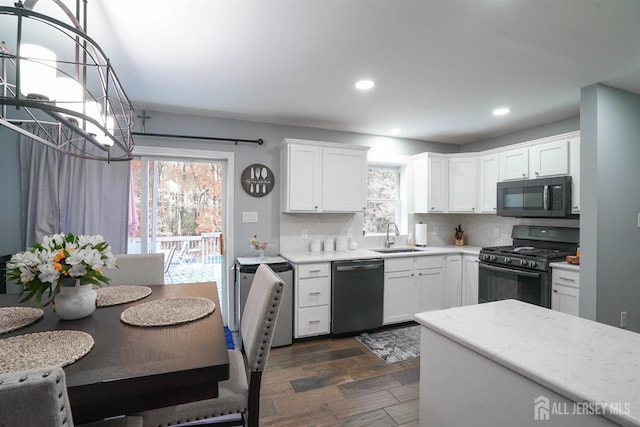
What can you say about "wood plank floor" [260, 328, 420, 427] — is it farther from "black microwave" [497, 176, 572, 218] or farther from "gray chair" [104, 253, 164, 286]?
"black microwave" [497, 176, 572, 218]

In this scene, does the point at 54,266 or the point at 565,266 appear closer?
the point at 54,266

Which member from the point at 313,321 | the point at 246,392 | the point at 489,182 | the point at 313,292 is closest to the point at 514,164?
the point at 489,182

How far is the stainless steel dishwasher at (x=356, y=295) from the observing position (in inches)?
129

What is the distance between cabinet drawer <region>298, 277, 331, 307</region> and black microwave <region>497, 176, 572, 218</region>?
7.74 feet

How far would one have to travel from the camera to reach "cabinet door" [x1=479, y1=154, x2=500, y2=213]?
3.88 m

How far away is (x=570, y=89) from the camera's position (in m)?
2.66

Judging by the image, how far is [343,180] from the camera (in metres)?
3.69

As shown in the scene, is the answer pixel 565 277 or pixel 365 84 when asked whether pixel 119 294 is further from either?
pixel 565 277

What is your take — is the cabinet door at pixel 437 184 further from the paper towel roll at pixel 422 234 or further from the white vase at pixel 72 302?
the white vase at pixel 72 302

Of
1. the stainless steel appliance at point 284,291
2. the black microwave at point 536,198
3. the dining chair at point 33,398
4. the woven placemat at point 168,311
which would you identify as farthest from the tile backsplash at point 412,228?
the dining chair at point 33,398

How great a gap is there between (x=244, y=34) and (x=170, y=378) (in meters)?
1.89

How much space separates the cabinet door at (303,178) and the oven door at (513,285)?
2091 millimetres

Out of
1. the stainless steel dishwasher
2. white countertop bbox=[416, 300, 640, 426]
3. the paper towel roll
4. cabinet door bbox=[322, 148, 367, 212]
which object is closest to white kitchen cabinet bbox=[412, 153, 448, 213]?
the paper towel roll

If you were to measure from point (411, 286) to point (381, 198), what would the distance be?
1.38 meters
